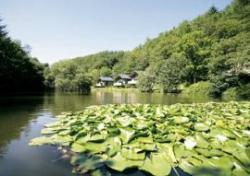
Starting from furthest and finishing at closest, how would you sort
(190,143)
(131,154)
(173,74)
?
(173,74)
(190,143)
(131,154)

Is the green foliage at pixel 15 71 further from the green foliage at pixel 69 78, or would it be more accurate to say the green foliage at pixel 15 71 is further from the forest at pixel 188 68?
the green foliage at pixel 69 78

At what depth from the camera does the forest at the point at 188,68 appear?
2977cm

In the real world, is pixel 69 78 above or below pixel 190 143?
above

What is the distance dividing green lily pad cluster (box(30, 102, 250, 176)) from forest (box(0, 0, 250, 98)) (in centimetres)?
2275

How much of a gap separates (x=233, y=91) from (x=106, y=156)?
88.4ft

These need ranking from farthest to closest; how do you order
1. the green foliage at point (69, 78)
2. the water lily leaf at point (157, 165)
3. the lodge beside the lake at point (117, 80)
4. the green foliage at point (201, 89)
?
the lodge beside the lake at point (117, 80)
the green foliage at point (69, 78)
the green foliage at point (201, 89)
the water lily leaf at point (157, 165)

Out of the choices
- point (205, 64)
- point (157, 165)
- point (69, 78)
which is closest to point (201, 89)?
point (205, 64)

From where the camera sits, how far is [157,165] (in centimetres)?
434

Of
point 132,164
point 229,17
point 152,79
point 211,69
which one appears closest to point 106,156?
point 132,164

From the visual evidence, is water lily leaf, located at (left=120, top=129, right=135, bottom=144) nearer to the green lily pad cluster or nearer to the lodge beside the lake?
the green lily pad cluster

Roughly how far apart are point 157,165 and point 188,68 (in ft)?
131

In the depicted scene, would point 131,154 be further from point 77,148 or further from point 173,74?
point 173,74

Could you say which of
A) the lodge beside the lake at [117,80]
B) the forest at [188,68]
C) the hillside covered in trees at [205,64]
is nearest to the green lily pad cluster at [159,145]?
the forest at [188,68]

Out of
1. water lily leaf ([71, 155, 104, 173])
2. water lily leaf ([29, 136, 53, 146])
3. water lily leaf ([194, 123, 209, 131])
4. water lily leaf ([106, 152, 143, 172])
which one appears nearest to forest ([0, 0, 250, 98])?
water lily leaf ([194, 123, 209, 131])
